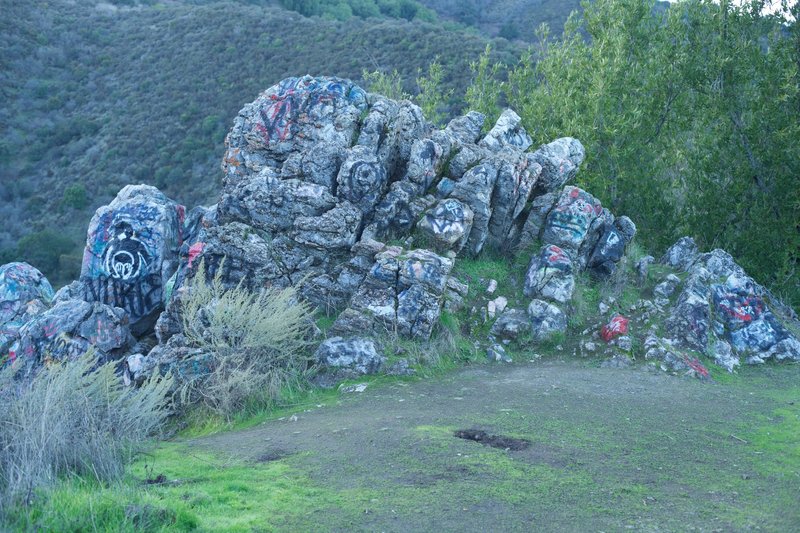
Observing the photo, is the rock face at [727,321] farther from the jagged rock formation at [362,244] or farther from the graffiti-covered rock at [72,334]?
the graffiti-covered rock at [72,334]

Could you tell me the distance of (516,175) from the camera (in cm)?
1069

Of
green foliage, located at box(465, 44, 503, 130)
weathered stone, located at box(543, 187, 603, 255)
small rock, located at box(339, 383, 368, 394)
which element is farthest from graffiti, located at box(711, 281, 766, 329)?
green foliage, located at box(465, 44, 503, 130)


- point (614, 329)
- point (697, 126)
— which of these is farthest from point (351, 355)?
point (697, 126)

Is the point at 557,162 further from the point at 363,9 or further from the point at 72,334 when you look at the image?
the point at 363,9

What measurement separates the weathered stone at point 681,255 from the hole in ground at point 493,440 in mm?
5838

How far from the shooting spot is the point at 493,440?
6285 mm

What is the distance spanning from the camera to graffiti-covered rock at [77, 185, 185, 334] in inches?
427

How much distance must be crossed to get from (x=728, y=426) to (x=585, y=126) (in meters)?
8.46

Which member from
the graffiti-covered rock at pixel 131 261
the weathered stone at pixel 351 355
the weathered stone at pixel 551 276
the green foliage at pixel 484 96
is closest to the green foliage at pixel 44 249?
the green foliage at pixel 484 96

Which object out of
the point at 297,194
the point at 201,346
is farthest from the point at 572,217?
the point at 201,346

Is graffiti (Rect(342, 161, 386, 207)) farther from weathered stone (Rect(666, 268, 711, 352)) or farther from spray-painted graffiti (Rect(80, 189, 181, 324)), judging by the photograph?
weathered stone (Rect(666, 268, 711, 352))

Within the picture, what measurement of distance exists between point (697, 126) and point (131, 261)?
10614 mm

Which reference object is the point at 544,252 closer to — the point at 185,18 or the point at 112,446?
the point at 112,446

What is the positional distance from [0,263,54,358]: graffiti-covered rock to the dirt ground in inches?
219
